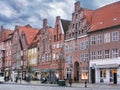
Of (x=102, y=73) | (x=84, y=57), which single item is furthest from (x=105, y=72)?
(x=84, y=57)

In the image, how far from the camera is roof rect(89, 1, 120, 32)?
6072 centimetres

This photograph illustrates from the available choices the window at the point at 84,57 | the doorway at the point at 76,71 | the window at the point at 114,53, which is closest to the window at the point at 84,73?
the window at the point at 84,57

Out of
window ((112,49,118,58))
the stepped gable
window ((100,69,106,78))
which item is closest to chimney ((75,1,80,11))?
the stepped gable

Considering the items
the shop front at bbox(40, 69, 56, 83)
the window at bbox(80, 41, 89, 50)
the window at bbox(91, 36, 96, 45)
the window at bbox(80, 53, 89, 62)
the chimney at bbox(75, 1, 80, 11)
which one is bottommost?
the shop front at bbox(40, 69, 56, 83)

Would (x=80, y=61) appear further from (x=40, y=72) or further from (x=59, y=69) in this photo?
(x=40, y=72)

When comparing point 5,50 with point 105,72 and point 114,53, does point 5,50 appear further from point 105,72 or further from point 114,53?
point 114,53

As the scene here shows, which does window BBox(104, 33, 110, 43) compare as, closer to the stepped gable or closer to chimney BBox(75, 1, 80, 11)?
the stepped gable

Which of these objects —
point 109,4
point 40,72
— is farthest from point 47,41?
point 109,4

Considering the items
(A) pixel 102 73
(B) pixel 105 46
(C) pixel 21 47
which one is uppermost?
(C) pixel 21 47

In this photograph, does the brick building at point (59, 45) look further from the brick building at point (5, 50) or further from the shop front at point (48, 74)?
the brick building at point (5, 50)

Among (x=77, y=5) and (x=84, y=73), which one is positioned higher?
(x=77, y=5)

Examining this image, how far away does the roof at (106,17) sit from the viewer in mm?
60719

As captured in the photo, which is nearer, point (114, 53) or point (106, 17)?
point (114, 53)

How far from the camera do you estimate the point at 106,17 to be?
6419 centimetres
